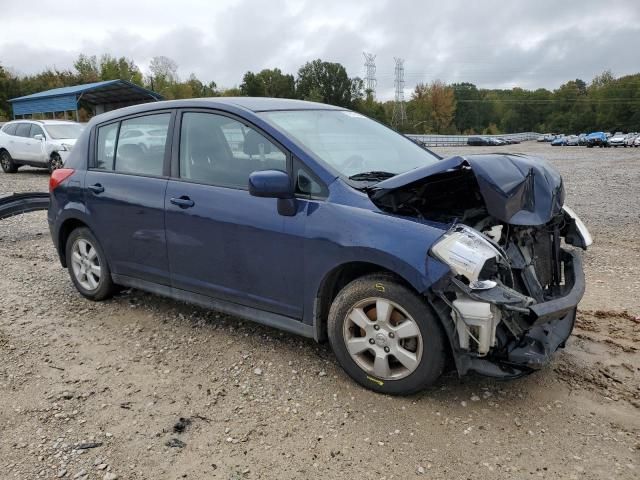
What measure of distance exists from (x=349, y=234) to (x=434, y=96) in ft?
322

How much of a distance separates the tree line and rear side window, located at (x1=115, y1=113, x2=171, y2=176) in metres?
58.9

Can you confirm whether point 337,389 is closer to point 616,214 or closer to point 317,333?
point 317,333

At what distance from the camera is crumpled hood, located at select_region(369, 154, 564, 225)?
9.76 feet

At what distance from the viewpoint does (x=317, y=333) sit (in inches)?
133

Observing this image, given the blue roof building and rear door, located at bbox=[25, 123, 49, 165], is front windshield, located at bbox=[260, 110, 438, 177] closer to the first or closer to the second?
rear door, located at bbox=[25, 123, 49, 165]

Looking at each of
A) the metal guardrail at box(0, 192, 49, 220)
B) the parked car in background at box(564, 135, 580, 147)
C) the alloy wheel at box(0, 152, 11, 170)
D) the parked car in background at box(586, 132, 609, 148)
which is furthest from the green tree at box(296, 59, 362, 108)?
the metal guardrail at box(0, 192, 49, 220)

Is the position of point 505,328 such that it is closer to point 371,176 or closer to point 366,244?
point 366,244

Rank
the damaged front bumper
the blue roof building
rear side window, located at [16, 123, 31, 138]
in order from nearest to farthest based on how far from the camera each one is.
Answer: the damaged front bumper < rear side window, located at [16, 123, 31, 138] < the blue roof building

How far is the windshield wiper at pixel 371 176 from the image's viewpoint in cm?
337

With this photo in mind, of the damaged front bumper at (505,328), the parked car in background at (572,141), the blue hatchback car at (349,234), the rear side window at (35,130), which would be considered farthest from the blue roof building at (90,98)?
the parked car in background at (572,141)

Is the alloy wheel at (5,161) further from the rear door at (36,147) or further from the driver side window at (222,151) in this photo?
the driver side window at (222,151)

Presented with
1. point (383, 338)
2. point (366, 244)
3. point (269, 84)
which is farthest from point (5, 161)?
point (269, 84)

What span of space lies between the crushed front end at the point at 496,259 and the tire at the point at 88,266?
275 centimetres

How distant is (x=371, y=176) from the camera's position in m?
3.46
